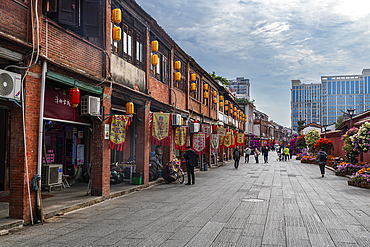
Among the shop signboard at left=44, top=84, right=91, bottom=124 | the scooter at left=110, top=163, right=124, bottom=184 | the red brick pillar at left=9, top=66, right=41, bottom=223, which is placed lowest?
the scooter at left=110, top=163, right=124, bottom=184

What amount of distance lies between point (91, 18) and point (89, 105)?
3002 millimetres

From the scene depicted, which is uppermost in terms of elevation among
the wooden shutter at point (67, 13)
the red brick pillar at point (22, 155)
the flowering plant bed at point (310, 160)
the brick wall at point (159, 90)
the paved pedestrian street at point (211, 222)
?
the wooden shutter at point (67, 13)

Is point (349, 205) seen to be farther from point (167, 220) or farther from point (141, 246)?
point (141, 246)

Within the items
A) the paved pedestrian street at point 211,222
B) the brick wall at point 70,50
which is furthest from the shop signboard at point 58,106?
the paved pedestrian street at point 211,222

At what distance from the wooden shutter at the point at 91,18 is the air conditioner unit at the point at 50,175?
540 centimetres

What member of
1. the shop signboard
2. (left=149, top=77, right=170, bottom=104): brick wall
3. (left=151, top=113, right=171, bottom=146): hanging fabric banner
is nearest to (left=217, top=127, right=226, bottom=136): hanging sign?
(left=149, top=77, right=170, bottom=104): brick wall

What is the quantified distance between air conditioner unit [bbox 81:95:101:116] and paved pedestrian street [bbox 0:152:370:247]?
3215 mm

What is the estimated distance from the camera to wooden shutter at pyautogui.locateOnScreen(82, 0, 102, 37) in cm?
1077

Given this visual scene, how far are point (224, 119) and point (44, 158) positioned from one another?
27.3m

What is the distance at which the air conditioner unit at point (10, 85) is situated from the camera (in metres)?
7.31

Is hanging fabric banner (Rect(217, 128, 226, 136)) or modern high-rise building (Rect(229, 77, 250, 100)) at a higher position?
modern high-rise building (Rect(229, 77, 250, 100))

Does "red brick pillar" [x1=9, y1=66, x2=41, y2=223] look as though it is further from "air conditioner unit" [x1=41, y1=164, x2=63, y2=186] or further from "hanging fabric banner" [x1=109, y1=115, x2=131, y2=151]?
"air conditioner unit" [x1=41, y1=164, x2=63, y2=186]

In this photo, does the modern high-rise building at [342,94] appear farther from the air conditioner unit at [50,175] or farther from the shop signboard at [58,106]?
the shop signboard at [58,106]

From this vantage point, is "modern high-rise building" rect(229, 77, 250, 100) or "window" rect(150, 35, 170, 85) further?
"modern high-rise building" rect(229, 77, 250, 100)
